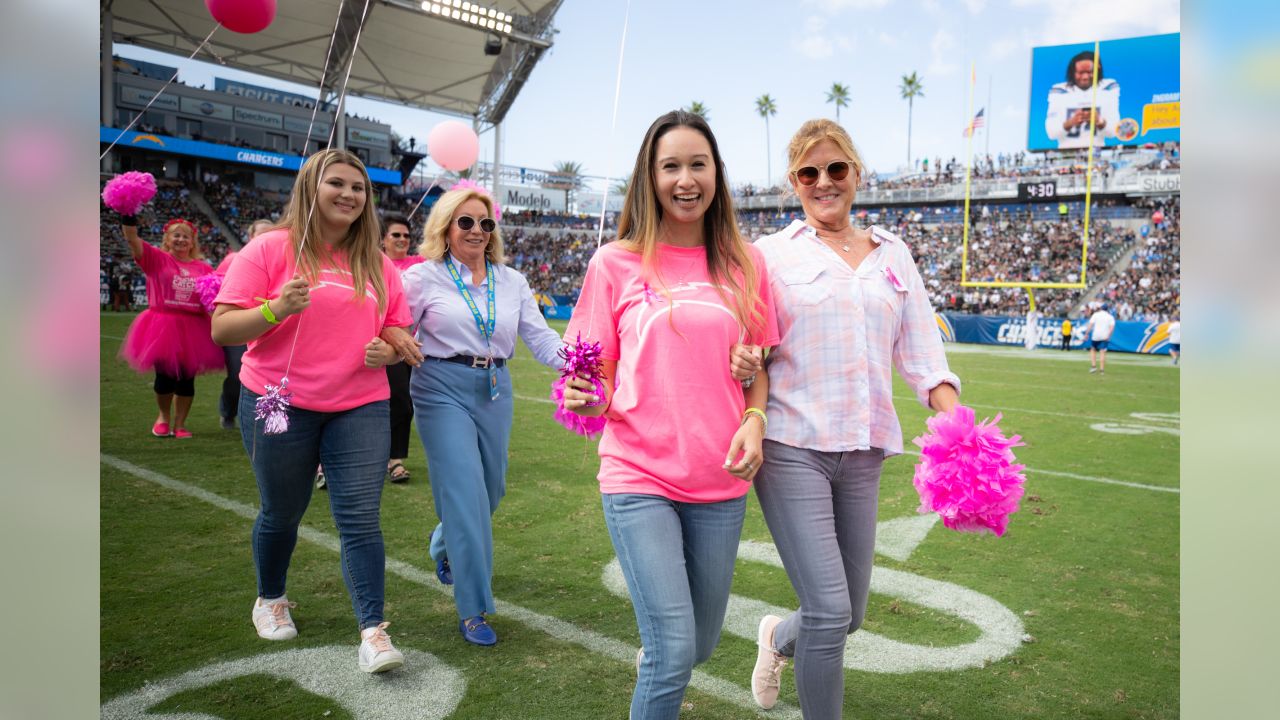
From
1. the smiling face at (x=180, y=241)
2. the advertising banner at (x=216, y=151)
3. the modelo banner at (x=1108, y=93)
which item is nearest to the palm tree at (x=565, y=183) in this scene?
the advertising banner at (x=216, y=151)

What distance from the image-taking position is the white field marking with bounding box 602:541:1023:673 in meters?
3.63

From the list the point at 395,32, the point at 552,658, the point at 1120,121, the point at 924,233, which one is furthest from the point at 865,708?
the point at 924,233

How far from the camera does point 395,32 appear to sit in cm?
3153

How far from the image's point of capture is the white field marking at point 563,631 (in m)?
3.29

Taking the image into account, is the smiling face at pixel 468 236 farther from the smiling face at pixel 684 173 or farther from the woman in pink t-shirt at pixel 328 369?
the smiling face at pixel 684 173

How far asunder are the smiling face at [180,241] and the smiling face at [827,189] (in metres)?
6.79

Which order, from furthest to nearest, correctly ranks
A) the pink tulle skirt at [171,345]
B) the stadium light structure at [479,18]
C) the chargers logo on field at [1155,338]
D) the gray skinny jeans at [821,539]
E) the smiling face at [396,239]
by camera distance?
the stadium light structure at [479,18] → the chargers logo on field at [1155,338] → the pink tulle skirt at [171,345] → the smiling face at [396,239] → the gray skinny jeans at [821,539]

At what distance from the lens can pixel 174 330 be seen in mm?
7930

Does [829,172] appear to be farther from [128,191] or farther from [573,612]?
[128,191]

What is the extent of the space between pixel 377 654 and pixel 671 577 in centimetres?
153

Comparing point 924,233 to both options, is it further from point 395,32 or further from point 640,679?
point 640,679

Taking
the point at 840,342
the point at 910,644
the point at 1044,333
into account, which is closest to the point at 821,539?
the point at 840,342
